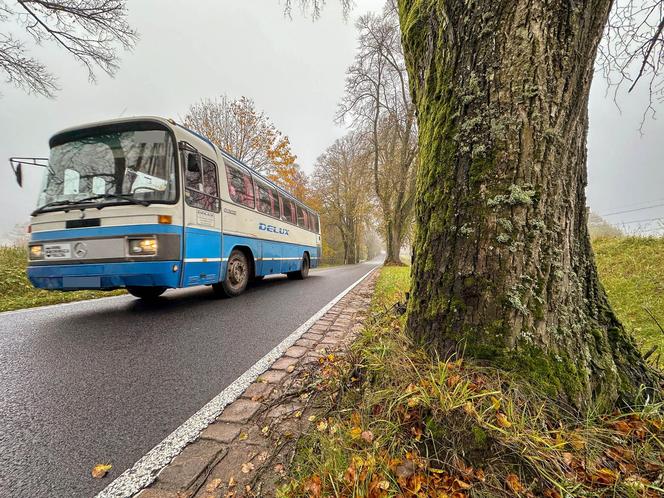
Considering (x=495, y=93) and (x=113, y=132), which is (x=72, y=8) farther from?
(x=495, y=93)

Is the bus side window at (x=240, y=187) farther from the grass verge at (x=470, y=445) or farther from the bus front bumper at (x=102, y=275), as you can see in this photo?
the grass verge at (x=470, y=445)

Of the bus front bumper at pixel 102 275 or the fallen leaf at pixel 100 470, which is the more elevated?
the bus front bumper at pixel 102 275

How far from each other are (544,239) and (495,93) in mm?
752

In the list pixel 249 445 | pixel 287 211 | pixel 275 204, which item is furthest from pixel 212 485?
pixel 287 211

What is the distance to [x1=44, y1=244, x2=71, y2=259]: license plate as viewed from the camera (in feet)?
11.3

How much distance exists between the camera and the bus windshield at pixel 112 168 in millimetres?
3594

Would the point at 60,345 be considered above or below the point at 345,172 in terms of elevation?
below

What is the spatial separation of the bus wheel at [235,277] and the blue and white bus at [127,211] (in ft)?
1.12

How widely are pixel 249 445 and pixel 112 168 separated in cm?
404

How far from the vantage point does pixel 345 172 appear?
28.0 metres

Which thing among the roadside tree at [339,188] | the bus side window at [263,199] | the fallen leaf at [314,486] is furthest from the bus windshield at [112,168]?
the roadside tree at [339,188]

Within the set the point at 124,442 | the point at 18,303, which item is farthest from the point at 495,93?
the point at 18,303

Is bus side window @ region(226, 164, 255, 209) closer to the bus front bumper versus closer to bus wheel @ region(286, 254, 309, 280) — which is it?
the bus front bumper

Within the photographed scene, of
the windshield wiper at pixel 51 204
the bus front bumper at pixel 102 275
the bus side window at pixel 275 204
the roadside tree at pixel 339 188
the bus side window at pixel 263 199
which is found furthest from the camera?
the roadside tree at pixel 339 188
